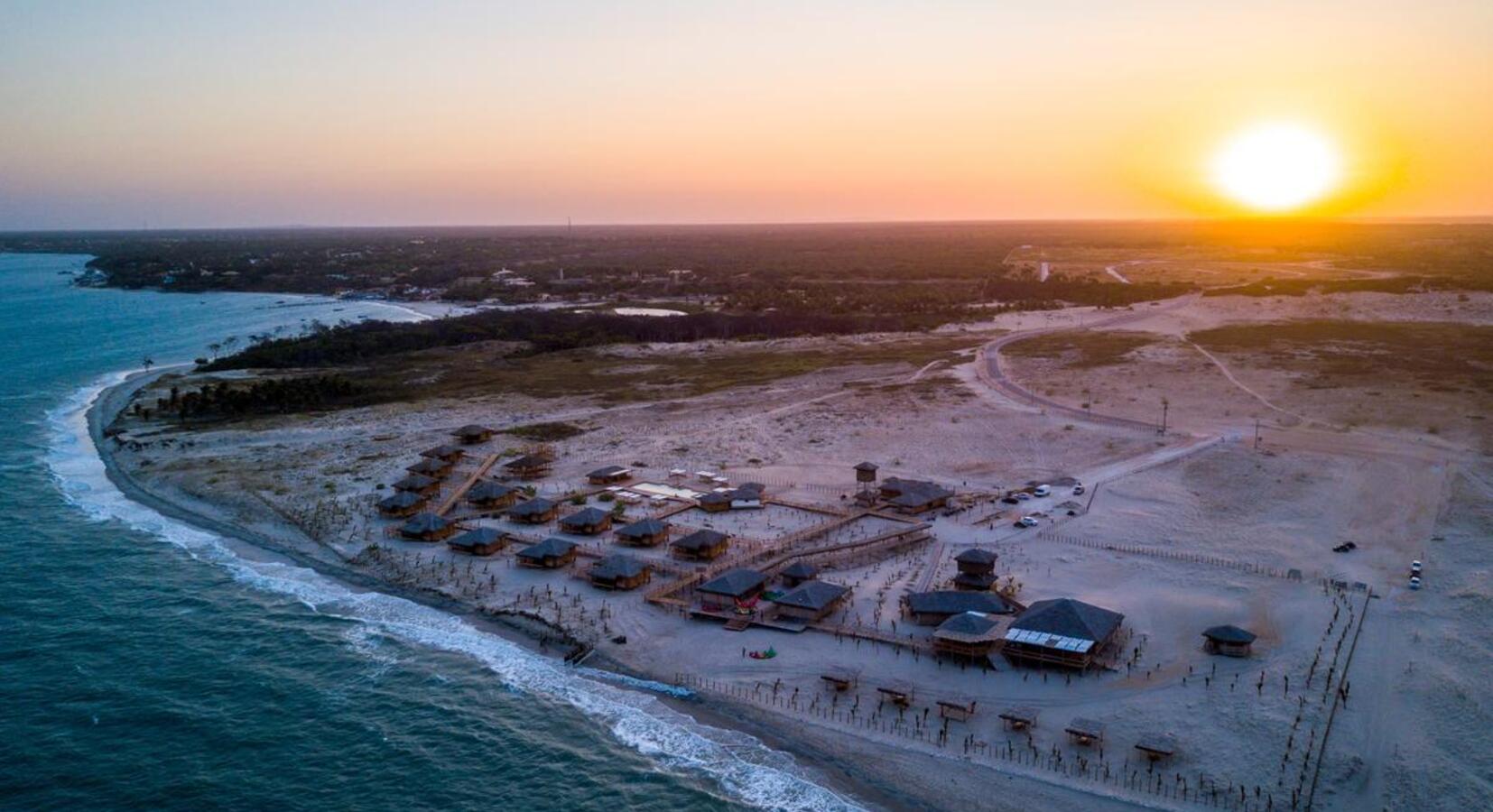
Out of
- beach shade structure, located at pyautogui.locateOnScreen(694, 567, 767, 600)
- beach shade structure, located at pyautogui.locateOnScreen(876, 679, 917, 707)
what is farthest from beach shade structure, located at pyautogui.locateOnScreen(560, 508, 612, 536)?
beach shade structure, located at pyautogui.locateOnScreen(876, 679, 917, 707)

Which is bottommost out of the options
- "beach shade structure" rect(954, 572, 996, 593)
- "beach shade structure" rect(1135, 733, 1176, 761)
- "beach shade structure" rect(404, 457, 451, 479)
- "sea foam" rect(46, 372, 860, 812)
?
"sea foam" rect(46, 372, 860, 812)

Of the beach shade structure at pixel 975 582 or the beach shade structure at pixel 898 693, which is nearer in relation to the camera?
the beach shade structure at pixel 898 693

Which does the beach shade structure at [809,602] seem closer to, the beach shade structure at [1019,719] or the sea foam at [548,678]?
the sea foam at [548,678]

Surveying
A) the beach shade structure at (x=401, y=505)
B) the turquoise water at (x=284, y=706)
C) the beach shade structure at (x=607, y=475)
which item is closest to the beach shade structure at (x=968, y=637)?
the turquoise water at (x=284, y=706)

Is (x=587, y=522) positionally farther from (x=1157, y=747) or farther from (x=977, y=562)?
(x=1157, y=747)

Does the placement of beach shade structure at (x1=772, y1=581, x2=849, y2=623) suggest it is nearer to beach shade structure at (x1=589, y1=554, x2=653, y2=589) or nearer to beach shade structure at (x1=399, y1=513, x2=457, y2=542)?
beach shade structure at (x1=589, y1=554, x2=653, y2=589)
